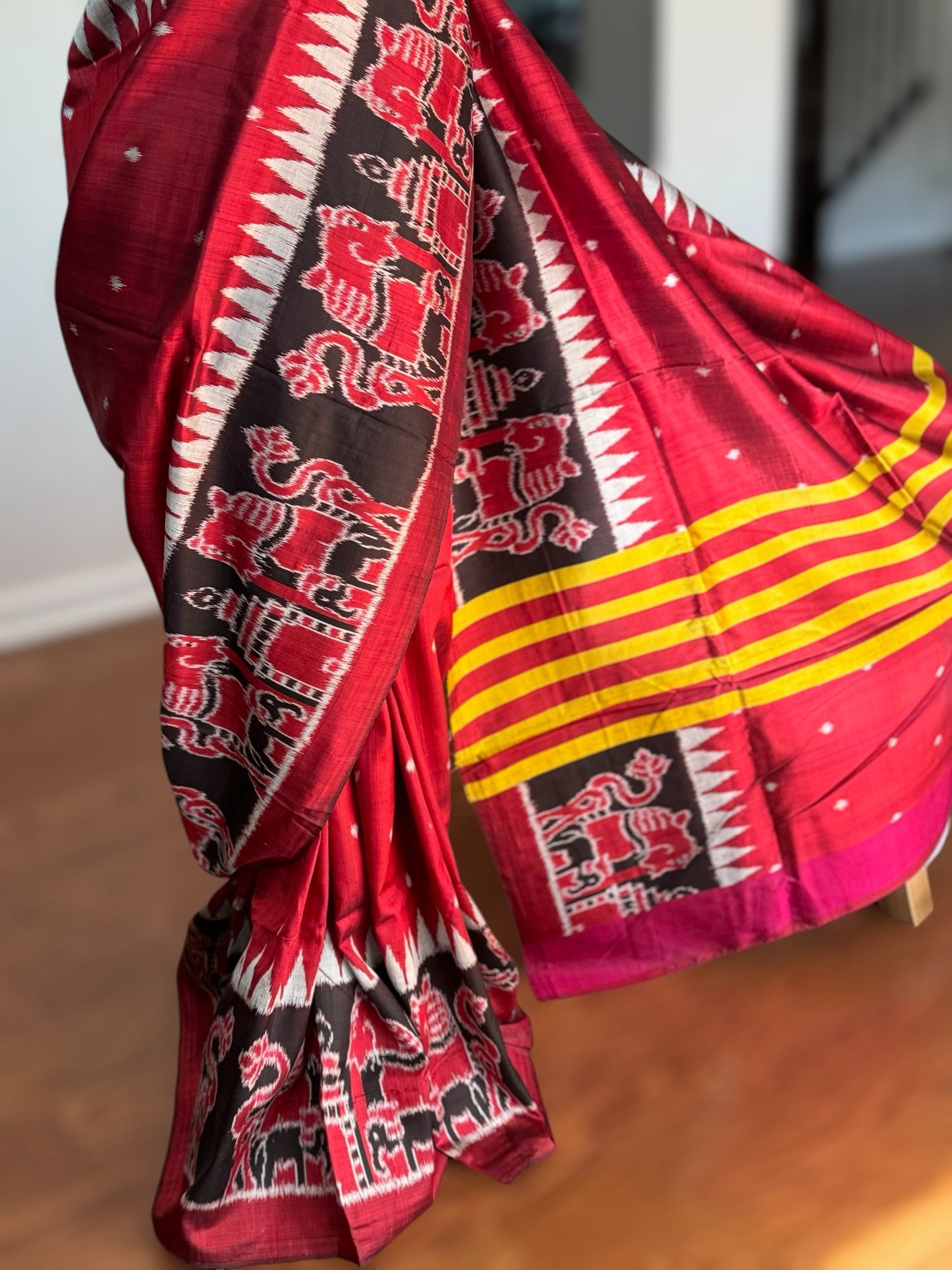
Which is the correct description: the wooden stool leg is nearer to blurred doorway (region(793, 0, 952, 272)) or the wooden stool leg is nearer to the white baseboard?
the white baseboard

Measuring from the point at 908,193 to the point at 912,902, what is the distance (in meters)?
4.81

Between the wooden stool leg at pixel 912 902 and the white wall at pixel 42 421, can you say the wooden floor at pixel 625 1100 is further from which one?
the white wall at pixel 42 421

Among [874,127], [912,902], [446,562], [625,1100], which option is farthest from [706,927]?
[874,127]

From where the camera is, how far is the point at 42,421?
205cm

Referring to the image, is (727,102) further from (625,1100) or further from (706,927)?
(625,1100)

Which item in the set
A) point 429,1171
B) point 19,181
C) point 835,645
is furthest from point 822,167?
point 429,1171

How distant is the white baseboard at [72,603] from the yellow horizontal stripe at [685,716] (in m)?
1.30

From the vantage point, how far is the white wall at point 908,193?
16.9ft

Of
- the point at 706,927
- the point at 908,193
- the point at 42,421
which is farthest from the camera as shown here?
the point at 908,193

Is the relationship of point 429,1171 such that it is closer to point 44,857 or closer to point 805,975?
point 805,975

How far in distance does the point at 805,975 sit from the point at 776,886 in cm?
16

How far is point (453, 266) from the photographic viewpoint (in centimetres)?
92

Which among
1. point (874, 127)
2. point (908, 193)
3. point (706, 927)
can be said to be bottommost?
point (706, 927)

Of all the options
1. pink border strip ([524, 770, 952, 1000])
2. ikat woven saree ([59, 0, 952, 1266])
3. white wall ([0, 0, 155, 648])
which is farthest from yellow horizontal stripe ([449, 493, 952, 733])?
white wall ([0, 0, 155, 648])
